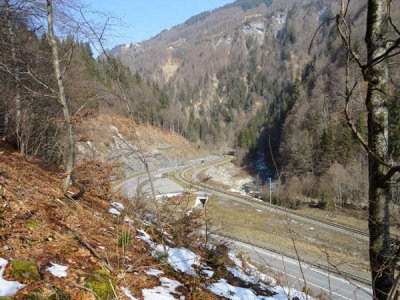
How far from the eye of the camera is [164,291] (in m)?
4.01

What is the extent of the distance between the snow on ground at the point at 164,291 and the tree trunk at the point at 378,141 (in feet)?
8.57

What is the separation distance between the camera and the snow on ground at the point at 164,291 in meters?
3.73

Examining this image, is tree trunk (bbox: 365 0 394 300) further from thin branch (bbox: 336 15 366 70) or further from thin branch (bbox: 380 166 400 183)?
thin branch (bbox: 336 15 366 70)

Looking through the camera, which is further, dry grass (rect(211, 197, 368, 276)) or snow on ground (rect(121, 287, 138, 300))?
dry grass (rect(211, 197, 368, 276))

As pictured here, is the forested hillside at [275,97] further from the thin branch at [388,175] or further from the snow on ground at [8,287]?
the snow on ground at [8,287]

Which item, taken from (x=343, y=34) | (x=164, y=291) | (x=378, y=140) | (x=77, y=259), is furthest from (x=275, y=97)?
(x=343, y=34)

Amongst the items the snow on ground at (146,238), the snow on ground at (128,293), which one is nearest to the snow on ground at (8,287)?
the snow on ground at (128,293)

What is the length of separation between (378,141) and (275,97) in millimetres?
123541

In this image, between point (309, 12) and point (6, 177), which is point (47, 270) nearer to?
point (6, 177)

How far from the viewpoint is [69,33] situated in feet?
17.8

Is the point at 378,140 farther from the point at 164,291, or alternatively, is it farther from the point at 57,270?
the point at 57,270

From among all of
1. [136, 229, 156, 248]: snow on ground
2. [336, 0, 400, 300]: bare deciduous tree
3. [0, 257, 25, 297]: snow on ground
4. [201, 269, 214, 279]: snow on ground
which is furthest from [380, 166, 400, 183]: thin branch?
[136, 229, 156, 248]: snow on ground

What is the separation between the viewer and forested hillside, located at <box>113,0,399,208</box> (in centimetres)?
3594

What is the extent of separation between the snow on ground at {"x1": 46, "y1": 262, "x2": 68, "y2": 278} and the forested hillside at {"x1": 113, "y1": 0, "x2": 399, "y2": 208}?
10.9 ft
